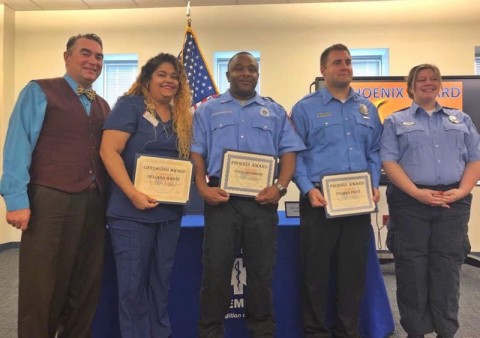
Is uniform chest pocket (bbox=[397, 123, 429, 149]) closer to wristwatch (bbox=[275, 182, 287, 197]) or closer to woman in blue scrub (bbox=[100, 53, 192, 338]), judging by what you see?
wristwatch (bbox=[275, 182, 287, 197])

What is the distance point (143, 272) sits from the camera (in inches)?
67.7

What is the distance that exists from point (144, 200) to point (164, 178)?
132mm

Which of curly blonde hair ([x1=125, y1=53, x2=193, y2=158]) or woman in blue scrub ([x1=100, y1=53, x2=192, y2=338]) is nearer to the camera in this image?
woman in blue scrub ([x1=100, y1=53, x2=192, y2=338])

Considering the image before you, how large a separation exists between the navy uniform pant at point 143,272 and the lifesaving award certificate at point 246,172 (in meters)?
0.32

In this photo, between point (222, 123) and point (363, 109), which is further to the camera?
point (363, 109)

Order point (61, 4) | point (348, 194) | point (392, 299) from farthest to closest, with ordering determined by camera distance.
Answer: point (61, 4) → point (392, 299) → point (348, 194)

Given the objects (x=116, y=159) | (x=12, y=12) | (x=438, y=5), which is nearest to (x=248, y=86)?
(x=116, y=159)

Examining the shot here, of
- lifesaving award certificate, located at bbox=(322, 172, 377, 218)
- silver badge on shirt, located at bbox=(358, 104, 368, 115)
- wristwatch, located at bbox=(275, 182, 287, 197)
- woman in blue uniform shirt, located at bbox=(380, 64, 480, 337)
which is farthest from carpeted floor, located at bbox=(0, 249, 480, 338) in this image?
silver badge on shirt, located at bbox=(358, 104, 368, 115)

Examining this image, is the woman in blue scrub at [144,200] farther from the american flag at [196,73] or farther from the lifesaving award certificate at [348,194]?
the american flag at [196,73]

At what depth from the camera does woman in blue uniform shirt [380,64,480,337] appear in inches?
79.0

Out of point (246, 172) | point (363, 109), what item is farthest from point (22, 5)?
point (363, 109)

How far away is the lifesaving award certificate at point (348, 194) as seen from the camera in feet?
6.12

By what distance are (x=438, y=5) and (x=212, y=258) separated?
4799 millimetres

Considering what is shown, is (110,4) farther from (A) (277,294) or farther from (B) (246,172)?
(A) (277,294)
